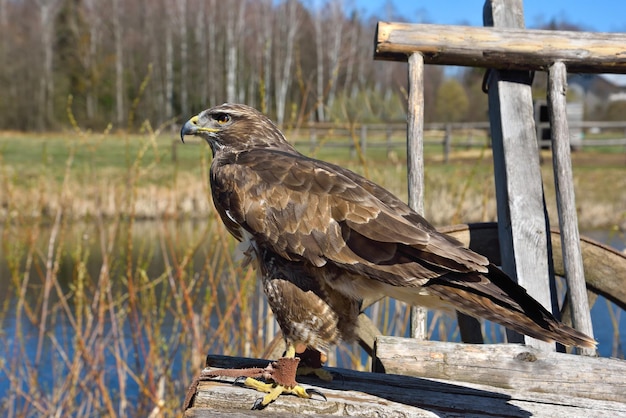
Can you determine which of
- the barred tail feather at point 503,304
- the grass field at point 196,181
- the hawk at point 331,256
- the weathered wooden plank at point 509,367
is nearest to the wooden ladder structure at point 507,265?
the weathered wooden plank at point 509,367

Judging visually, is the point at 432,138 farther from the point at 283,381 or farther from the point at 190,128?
the point at 283,381

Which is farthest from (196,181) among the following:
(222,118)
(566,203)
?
(566,203)

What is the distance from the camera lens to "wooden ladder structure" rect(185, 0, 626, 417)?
2344mm

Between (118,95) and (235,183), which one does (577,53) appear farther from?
(118,95)

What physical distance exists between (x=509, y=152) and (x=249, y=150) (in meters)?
1.09

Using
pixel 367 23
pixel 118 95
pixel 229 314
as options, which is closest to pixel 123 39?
pixel 118 95

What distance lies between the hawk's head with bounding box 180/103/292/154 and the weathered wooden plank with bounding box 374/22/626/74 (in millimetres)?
607

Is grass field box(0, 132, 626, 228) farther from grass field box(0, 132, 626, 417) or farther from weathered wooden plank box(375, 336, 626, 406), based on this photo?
weathered wooden plank box(375, 336, 626, 406)

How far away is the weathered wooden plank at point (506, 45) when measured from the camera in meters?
3.06

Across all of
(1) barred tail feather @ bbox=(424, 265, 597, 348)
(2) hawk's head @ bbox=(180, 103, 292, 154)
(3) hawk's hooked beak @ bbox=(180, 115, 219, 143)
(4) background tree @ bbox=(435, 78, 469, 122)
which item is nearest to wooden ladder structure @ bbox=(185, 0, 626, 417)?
(1) barred tail feather @ bbox=(424, 265, 597, 348)

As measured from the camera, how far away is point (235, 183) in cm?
260

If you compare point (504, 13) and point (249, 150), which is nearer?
point (249, 150)

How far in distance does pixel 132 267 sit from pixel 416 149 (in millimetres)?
5503

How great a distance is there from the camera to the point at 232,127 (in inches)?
116
